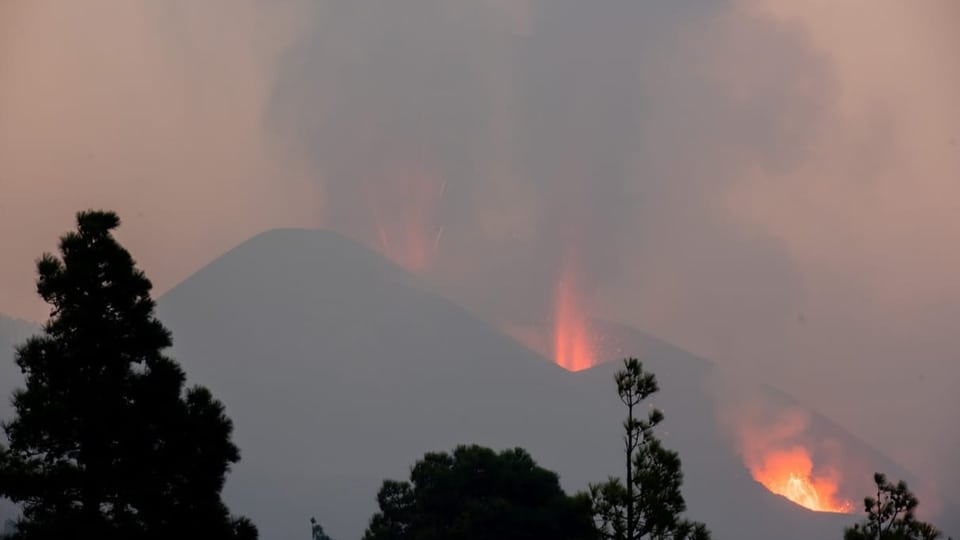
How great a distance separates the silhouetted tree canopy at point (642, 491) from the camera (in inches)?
1094

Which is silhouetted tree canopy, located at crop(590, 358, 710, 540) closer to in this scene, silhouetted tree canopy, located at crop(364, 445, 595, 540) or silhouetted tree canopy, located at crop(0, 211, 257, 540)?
silhouetted tree canopy, located at crop(0, 211, 257, 540)

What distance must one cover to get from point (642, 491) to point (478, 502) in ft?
141

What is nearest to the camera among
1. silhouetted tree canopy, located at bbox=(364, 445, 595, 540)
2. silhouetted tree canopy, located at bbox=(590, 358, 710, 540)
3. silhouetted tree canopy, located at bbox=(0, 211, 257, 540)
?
silhouetted tree canopy, located at bbox=(590, 358, 710, 540)

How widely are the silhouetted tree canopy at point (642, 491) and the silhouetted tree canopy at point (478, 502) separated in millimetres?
39450

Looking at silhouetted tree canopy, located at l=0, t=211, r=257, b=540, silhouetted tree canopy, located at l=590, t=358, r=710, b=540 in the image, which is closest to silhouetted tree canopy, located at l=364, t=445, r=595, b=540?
silhouetted tree canopy, located at l=0, t=211, r=257, b=540

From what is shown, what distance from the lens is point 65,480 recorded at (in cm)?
2884

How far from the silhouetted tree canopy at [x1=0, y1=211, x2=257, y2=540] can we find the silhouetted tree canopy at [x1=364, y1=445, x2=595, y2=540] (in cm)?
3853

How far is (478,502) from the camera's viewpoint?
7019 centimetres

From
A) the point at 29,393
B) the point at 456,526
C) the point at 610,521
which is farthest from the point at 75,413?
the point at 456,526

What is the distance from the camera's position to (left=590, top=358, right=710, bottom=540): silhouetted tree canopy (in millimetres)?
27781

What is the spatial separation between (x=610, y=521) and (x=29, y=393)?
15.8 metres

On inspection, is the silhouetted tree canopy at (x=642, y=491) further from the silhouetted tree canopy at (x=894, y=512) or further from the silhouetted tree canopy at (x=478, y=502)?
the silhouetted tree canopy at (x=478, y=502)

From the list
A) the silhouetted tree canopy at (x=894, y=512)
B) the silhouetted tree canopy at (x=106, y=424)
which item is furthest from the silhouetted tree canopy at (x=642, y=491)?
the silhouetted tree canopy at (x=106, y=424)

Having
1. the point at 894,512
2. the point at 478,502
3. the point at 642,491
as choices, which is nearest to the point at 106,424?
the point at 642,491
